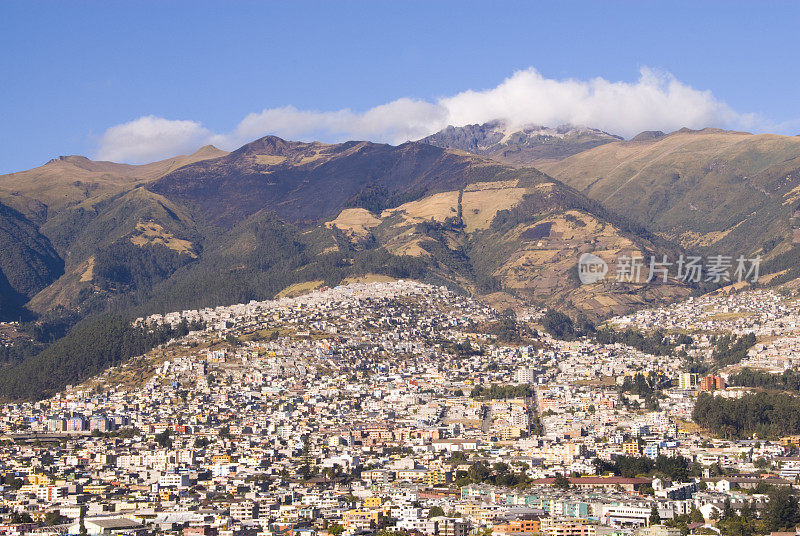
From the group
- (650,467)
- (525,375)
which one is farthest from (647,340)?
(650,467)

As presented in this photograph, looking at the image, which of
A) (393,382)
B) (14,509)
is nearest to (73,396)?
(393,382)

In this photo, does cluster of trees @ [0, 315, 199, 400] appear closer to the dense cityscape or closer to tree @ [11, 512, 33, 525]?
the dense cityscape

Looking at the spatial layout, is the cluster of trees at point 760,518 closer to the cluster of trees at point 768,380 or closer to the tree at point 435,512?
the tree at point 435,512

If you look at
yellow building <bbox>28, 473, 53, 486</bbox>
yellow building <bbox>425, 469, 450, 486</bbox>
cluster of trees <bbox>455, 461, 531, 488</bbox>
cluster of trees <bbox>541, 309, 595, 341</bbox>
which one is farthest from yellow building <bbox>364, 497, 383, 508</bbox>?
cluster of trees <bbox>541, 309, 595, 341</bbox>

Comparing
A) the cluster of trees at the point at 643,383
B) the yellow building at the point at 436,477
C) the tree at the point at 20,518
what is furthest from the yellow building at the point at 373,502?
the cluster of trees at the point at 643,383

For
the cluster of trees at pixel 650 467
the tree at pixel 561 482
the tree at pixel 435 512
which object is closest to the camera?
the tree at pixel 435 512

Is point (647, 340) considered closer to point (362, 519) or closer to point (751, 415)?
point (751, 415)
